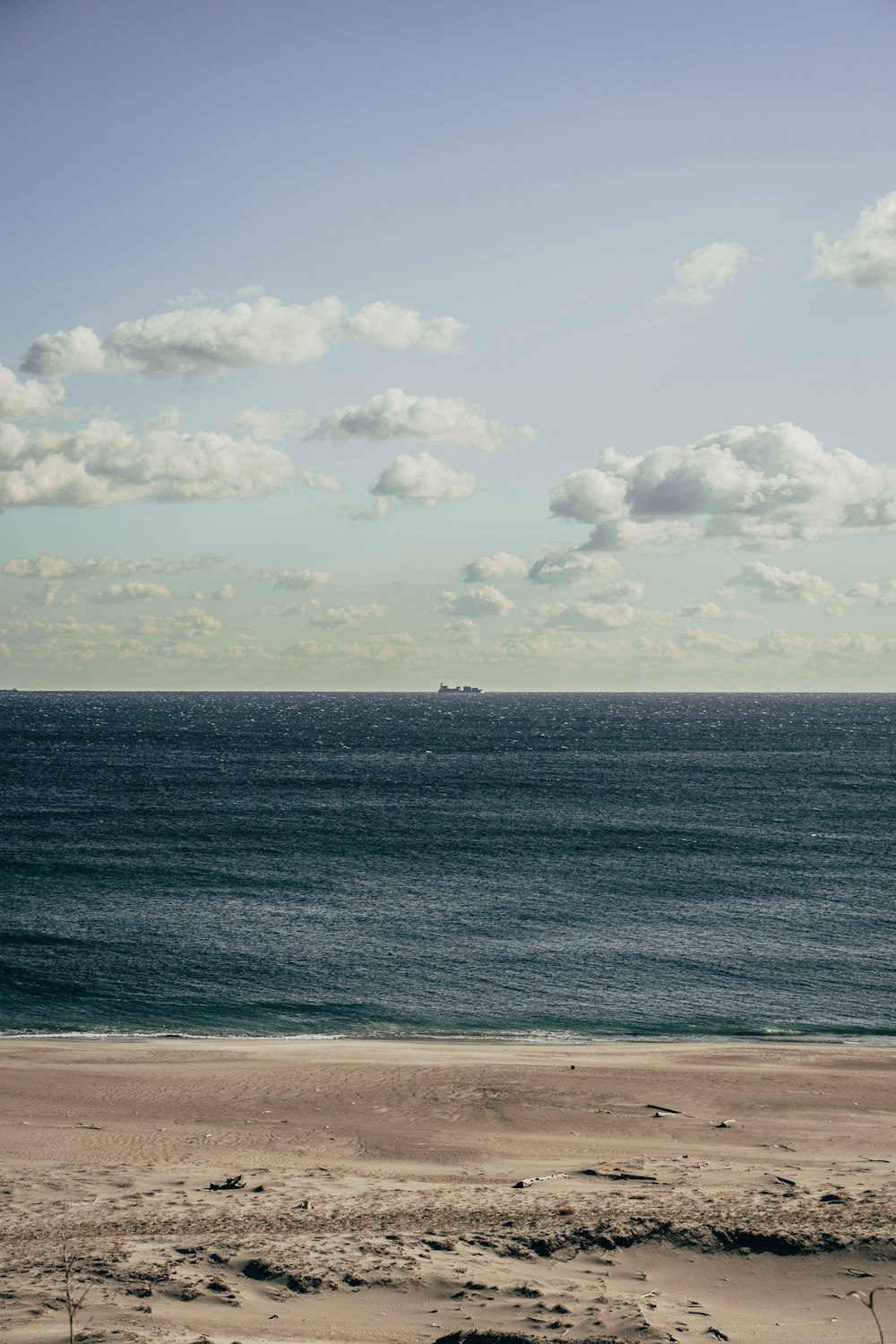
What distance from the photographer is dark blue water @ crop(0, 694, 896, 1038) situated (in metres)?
37.4

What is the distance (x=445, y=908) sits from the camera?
2030 inches

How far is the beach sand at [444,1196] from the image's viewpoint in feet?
39.4

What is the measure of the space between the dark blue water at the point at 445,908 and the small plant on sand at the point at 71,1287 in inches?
894

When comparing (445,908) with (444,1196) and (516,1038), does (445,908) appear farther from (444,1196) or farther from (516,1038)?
(444,1196)

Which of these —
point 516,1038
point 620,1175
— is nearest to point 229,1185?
point 620,1175

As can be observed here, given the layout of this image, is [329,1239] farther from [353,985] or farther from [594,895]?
[594,895]

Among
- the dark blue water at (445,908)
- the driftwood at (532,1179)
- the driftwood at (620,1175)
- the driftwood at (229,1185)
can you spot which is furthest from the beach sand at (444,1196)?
the dark blue water at (445,908)

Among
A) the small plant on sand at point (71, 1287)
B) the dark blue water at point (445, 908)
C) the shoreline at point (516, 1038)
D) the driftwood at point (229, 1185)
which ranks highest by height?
the small plant on sand at point (71, 1287)

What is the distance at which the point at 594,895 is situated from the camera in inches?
2143

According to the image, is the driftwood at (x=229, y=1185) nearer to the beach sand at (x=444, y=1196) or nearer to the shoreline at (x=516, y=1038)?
the beach sand at (x=444, y=1196)

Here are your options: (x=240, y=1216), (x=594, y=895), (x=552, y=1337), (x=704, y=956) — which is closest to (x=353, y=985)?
(x=704, y=956)

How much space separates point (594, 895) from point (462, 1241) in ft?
135

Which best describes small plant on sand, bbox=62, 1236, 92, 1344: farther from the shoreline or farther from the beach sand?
the shoreline

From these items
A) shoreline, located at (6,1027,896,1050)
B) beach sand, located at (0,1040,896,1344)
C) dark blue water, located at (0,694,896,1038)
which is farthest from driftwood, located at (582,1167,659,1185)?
dark blue water, located at (0,694,896,1038)
